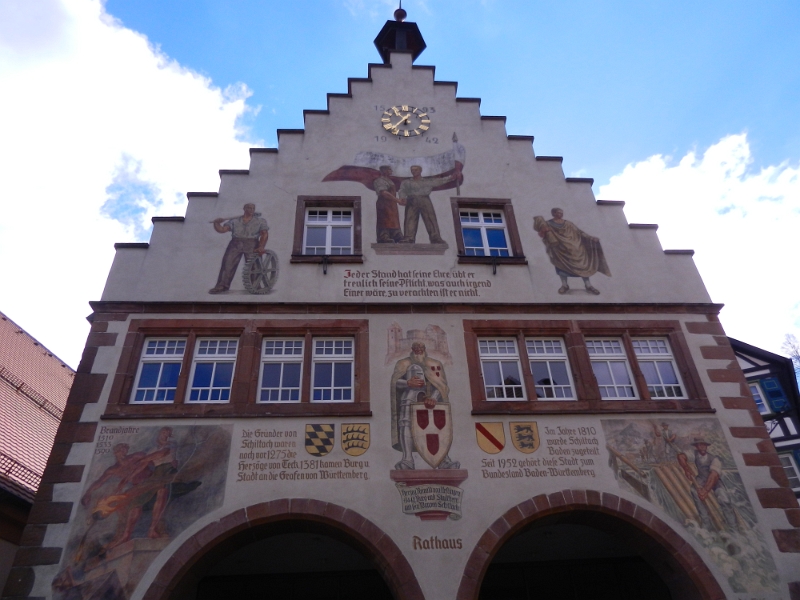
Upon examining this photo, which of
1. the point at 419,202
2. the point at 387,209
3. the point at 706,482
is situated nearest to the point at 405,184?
the point at 419,202

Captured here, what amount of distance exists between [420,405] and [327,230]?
14.0 feet

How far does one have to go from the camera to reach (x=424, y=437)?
9.98m

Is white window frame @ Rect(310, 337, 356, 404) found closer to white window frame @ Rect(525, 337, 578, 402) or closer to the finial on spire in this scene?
white window frame @ Rect(525, 337, 578, 402)

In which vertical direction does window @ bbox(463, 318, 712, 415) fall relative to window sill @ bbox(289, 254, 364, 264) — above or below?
below

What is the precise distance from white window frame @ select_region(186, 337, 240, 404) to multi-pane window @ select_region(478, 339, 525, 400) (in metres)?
4.25

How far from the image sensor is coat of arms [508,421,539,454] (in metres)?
10.0

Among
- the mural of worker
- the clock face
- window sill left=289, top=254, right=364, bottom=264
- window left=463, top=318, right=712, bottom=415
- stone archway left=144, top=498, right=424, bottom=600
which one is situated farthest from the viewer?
the clock face

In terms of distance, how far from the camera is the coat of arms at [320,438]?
9764 millimetres

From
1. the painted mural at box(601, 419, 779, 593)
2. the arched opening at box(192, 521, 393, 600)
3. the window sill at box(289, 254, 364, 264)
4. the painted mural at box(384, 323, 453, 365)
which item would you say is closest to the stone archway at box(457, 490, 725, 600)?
the painted mural at box(601, 419, 779, 593)

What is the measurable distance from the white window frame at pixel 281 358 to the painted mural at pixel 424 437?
1.64 meters

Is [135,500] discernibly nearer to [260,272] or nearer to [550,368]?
[260,272]

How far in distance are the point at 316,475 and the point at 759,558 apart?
6595mm

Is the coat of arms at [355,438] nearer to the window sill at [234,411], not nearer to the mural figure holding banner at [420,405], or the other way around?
the window sill at [234,411]

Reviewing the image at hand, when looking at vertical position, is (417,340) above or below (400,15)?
below
